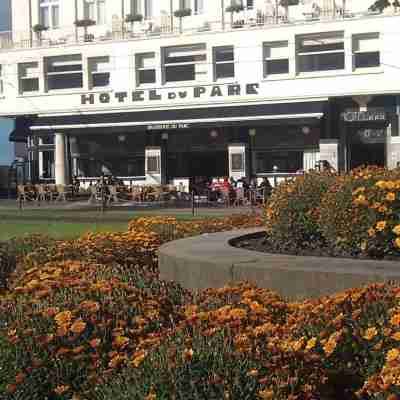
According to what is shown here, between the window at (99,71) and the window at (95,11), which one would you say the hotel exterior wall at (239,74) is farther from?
the window at (95,11)

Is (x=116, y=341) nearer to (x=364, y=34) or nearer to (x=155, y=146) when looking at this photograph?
(x=364, y=34)

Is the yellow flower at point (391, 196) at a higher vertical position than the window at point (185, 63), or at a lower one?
lower

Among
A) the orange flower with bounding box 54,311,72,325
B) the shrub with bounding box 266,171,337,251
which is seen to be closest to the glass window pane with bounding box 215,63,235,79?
the shrub with bounding box 266,171,337,251

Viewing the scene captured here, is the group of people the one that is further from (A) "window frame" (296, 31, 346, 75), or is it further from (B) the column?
(B) the column

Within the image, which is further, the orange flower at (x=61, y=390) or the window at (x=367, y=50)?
the window at (x=367, y=50)

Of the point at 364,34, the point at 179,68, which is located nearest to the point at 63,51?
the point at 179,68

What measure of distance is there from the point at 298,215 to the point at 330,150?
98.3 ft

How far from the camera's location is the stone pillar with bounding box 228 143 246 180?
1550 inches

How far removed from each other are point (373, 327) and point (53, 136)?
137 ft

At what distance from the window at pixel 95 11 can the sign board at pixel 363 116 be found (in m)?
13.5

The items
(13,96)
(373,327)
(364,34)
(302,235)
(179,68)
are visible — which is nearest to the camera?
(373,327)

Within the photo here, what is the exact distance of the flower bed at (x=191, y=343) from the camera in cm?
343

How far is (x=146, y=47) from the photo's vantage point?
39844mm

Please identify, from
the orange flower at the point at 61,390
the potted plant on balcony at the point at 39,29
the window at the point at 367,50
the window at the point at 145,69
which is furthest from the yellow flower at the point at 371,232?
the potted plant on balcony at the point at 39,29
